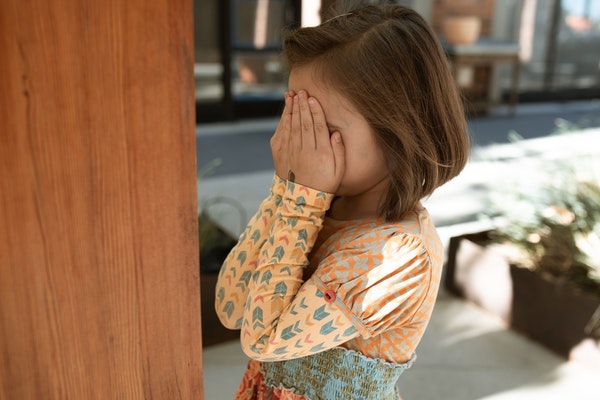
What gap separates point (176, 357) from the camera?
73 cm

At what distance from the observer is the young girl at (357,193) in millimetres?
940

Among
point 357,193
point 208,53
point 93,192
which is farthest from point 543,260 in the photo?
point 208,53

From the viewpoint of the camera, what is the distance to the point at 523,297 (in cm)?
259

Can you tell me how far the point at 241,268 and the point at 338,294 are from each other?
0.26 meters

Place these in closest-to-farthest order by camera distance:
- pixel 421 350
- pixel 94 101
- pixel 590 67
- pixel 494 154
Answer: pixel 94 101 < pixel 421 350 < pixel 494 154 < pixel 590 67

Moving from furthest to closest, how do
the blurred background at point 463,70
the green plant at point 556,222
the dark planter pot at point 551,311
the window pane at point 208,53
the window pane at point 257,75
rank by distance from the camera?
the window pane at point 257,75
the blurred background at point 463,70
the window pane at point 208,53
the green plant at point 556,222
the dark planter pot at point 551,311

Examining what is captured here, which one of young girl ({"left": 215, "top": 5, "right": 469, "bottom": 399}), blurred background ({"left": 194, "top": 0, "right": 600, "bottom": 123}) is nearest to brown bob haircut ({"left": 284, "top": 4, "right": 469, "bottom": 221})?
young girl ({"left": 215, "top": 5, "right": 469, "bottom": 399})

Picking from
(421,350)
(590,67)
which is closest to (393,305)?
(421,350)

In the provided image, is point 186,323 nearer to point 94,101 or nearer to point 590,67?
point 94,101

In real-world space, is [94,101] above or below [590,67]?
above

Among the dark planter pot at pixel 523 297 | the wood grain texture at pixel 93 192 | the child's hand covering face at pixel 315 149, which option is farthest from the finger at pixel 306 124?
the dark planter pot at pixel 523 297

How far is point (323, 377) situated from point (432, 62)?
1.89 ft

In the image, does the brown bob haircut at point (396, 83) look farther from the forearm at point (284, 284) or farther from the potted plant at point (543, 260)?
the potted plant at point (543, 260)

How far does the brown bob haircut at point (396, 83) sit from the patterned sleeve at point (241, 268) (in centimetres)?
22
